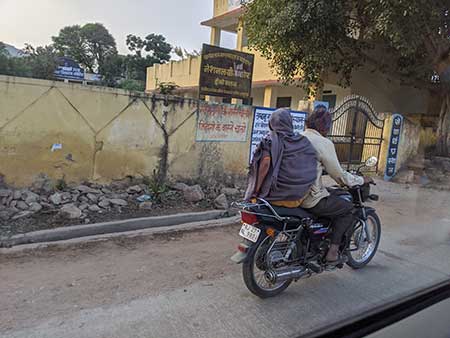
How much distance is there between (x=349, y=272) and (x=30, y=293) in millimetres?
2912

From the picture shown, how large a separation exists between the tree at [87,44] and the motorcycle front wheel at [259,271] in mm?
35173

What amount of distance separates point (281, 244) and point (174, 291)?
99 cm

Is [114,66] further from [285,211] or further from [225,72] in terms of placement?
[285,211]

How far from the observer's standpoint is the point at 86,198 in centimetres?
493

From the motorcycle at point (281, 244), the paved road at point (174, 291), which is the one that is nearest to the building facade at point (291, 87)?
the paved road at point (174, 291)

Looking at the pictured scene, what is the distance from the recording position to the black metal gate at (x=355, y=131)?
895 centimetres

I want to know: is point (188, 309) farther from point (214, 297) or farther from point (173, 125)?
point (173, 125)

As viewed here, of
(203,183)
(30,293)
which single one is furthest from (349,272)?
(203,183)

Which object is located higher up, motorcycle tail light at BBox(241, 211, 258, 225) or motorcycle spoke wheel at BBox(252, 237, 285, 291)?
motorcycle tail light at BBox(241, 211, 258, 225)

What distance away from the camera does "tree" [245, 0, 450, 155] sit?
784cm

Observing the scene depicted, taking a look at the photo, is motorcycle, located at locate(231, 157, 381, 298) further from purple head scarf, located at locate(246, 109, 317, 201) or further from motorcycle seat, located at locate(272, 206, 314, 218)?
purple head scarf, located at locate(246, 109, 317, 201)

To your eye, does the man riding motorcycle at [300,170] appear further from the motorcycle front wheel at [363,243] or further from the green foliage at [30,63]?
the green foliage at [30,63]

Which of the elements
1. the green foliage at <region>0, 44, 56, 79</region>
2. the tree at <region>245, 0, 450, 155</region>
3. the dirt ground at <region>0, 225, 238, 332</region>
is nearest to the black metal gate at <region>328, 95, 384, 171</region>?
the tree at <region>245, 0, 450, 155</region>

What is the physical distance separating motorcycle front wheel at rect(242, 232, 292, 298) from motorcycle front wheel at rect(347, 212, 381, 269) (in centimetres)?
99
